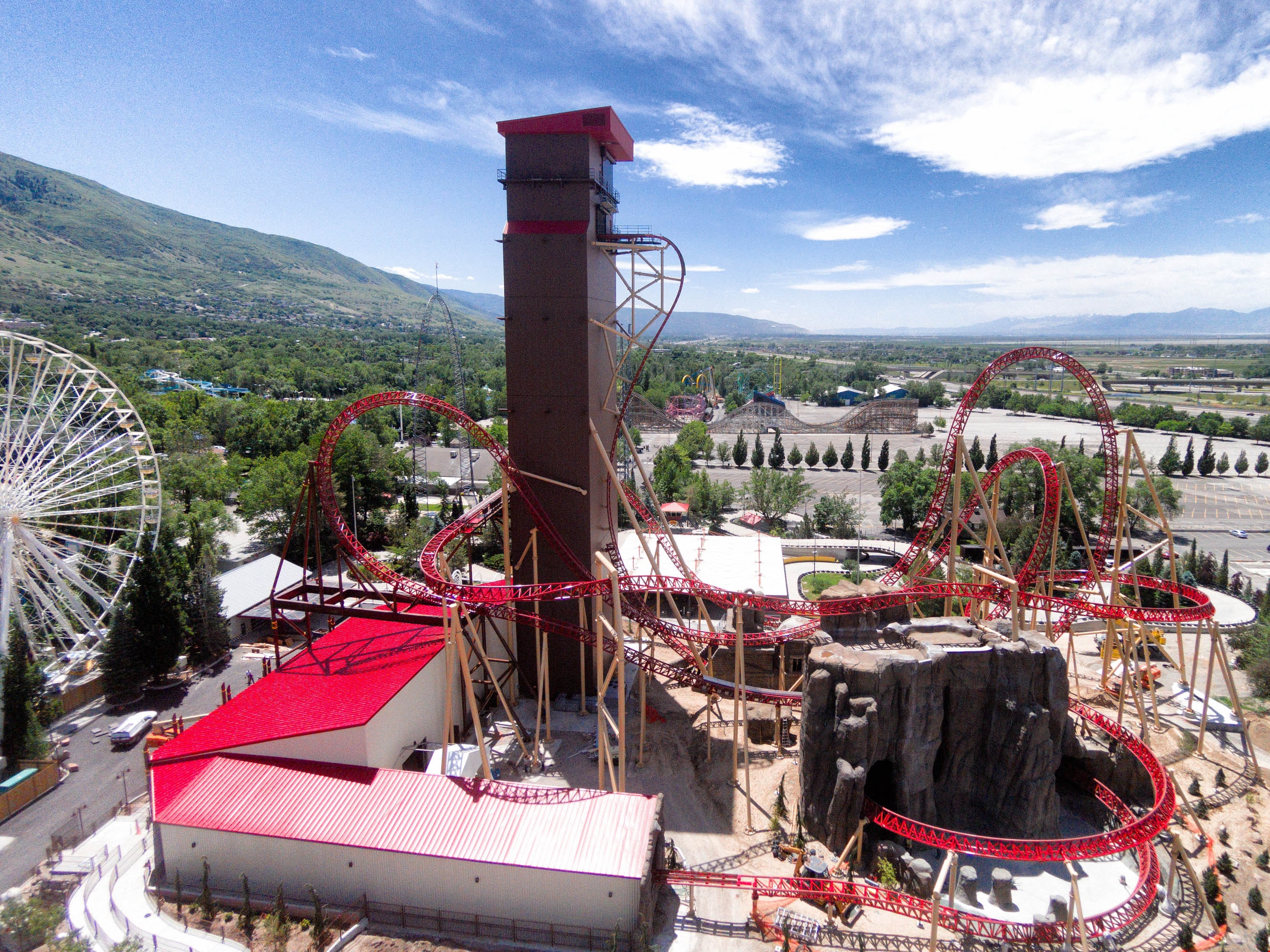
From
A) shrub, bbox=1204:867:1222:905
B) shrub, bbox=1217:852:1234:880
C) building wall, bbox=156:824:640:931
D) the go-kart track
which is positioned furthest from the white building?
shrub, bbox=1217:852:1234:880

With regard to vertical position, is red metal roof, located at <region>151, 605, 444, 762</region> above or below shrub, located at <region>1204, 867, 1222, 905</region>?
above

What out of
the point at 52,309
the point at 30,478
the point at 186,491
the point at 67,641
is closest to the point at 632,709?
the point at 30,478

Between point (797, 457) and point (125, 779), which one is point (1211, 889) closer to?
point (125, 779)

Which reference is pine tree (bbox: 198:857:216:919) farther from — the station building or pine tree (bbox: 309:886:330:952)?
pine tree (bbox: 309:886:330:952)

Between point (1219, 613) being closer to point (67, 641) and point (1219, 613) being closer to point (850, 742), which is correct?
point (850, 742)

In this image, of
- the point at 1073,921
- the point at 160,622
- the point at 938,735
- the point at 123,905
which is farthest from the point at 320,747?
the point at 1073,921
